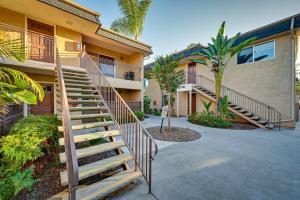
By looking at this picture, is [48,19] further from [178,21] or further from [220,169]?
[220,169]

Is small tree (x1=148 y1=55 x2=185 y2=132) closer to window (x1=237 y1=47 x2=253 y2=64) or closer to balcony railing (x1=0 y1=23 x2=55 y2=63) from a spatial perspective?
balcony railing (x1=0 y1=23 x2=55 y2=63)

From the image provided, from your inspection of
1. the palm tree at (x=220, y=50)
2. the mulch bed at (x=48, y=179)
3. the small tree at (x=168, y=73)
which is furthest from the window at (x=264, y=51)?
the mulch bed at (x=48, y=179)

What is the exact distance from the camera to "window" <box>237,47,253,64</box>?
11110 mm

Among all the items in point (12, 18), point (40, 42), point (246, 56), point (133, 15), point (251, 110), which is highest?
point (133, 15)

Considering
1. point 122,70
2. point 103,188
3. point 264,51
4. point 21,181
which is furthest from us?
point 122,70

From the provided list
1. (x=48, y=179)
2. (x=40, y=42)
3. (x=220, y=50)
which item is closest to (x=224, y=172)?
(x=48, y=179)

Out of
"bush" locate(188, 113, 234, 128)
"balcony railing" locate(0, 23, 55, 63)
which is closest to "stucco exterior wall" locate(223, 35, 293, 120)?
"bush" locate(188, 113, 234, 128)

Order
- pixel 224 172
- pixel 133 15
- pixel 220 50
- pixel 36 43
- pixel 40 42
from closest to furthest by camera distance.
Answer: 1. pixel 224 172
2. pixel 36 43
3. pixel 40 42
4. pixel 220 50
5. pixel 133 15

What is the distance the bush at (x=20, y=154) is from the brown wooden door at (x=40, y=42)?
5733mm

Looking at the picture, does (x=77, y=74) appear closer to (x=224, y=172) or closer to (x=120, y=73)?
(x=120, y=73)

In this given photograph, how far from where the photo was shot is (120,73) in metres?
12.8

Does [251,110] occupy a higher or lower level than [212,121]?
higher

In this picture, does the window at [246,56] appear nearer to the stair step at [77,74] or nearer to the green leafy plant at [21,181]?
the stair step at [77,74]

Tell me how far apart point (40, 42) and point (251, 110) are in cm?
1489
